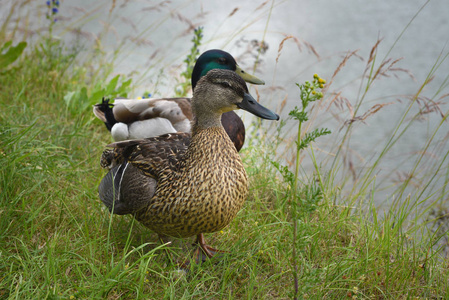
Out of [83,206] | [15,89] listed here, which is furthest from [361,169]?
[15,89]

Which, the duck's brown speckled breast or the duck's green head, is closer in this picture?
the duck's brown speckled breast

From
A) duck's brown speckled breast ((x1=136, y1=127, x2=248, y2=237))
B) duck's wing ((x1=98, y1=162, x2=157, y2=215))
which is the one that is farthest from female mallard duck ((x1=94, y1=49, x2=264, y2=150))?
duck's brown speckled breast ((x1=136, y1=127, x2=248, y2=237))

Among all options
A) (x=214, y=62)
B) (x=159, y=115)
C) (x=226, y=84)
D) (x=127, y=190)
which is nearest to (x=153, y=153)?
(x=127, y=190)

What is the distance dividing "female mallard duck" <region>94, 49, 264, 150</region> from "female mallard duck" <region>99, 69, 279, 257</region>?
953 mm

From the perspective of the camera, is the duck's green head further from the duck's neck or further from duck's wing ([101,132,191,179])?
the duck's neck

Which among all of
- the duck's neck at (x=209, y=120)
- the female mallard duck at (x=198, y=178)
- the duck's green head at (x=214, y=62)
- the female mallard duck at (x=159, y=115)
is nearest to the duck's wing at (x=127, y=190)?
the female mallard duck at (x=198, y=178)

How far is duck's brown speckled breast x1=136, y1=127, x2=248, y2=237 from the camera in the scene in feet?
7.68

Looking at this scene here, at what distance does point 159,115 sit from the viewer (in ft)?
11.9

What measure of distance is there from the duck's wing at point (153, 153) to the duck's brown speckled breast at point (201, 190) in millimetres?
70

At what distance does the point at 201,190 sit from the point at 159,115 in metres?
1.41

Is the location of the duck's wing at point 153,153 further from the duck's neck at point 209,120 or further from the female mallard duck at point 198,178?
the duck's neck at point 209,120

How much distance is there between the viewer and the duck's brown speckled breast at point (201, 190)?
234 centimetres

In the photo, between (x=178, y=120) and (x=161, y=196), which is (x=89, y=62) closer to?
(x=178, y=120)

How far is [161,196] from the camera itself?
7.95 feet
